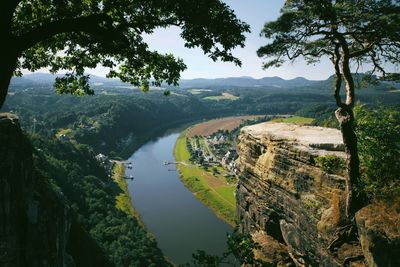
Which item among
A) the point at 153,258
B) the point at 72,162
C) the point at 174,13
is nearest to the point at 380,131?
the point at 174,13

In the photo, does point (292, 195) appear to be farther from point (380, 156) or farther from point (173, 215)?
point (173, 215)

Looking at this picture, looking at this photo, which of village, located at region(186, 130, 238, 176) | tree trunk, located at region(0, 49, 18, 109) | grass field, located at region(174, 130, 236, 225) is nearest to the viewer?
tree trunk, located at region(0, 49, 18, 109)

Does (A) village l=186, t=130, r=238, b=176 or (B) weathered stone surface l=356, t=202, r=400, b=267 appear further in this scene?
(A) village l=186, t=130, r=238, b=176

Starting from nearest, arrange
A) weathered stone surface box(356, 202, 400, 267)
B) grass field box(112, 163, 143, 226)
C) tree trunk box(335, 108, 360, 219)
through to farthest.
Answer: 1. weathered stone surface box(356, 202, 400, 267)
2. tree trunk box(335, 108, 360, 219)
3. grass field box(112, 163, 143, 226)

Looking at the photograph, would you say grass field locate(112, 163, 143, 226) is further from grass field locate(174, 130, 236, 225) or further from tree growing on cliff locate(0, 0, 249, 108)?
tree growing on cliff locate(0, 0, 249, 108)

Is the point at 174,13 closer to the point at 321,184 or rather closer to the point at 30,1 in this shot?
the point at 30,1

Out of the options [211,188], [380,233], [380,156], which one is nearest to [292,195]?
[380,156]

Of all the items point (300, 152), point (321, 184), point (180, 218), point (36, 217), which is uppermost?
point (300, 152)

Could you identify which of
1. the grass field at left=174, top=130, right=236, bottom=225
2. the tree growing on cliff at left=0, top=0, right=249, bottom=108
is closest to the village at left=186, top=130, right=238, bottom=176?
the grass field at left=174, top=130, right=236, bottom=225
